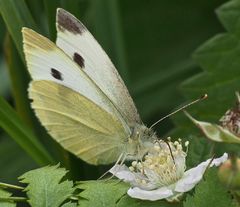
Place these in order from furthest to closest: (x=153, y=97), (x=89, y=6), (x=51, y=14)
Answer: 1. (x=153, y=97)
2. (x=89, y=6)
3. (x=51, y=14)

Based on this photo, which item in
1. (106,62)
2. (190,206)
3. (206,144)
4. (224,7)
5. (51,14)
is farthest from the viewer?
(224,7)

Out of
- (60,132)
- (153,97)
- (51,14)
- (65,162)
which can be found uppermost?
(51,14)

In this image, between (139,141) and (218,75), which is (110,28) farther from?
(139,141)

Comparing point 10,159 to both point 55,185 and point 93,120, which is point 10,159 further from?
point 55,185

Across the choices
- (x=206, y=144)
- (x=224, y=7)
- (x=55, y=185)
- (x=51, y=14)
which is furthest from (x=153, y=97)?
(x=55, y=185)

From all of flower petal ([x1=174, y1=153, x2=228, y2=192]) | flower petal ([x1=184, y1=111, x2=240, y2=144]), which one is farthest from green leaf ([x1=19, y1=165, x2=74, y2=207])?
flower petal ([x1=184, y1=111, x2=240, y2=144])

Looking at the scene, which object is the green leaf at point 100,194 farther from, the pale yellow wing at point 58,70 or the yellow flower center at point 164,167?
the pale yellow wing at point 58,70

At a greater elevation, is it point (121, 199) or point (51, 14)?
point (51, 14)

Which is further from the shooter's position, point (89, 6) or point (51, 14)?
point (89, 6)

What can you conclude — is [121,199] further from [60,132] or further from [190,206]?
[60,132]
